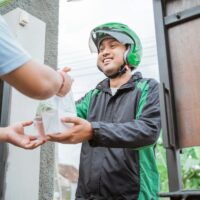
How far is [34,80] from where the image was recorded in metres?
1.15

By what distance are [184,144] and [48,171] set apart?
1.17 meters

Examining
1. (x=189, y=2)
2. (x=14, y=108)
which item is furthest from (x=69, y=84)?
(x=14, y=108)

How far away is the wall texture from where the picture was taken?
7.43ft

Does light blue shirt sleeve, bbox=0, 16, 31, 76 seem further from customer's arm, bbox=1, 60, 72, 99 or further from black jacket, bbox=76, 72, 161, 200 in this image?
black jacket, bbox=76, 72, 161, 200

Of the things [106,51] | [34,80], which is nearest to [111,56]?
[106,51]

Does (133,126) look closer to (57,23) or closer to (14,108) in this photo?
(14,108)

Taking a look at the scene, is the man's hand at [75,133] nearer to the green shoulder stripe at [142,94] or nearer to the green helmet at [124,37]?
the green shoulder stripe at [142,94]

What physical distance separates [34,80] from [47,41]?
1.46m

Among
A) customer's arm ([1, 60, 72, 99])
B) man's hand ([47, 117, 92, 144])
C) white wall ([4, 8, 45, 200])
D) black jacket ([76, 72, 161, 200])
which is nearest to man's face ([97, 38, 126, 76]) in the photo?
black jacket ([76, 72, 161, 200])

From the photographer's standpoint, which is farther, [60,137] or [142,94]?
[142,94]

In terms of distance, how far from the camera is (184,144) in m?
1.44

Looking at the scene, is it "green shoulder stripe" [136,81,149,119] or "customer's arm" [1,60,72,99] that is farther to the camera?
"green shoulder stripe" [136,81,149,119]

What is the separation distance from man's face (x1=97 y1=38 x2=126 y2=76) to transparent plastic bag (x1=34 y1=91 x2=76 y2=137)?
0.64 meters

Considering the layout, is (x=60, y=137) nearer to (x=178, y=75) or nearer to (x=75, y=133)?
(x=75, y=133)
